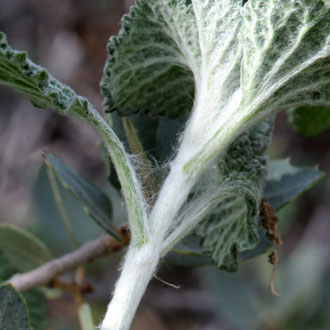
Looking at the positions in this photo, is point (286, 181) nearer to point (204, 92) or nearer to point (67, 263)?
point (204, 92)

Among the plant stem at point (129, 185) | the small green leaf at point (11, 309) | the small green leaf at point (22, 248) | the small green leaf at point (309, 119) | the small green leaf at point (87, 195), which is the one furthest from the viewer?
the small green leaf at point (22, 248)

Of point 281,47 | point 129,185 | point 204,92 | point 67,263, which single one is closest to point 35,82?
point 129,185

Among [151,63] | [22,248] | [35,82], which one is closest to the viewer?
[35,82]

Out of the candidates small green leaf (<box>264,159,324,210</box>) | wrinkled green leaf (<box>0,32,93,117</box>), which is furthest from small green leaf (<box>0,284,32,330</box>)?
small green leaf (<box>264,159,324,210</box>)

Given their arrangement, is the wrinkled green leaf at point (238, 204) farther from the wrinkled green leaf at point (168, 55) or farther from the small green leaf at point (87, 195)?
the small green leaf at point (87, 195)

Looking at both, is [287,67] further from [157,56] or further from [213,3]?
[157,56]

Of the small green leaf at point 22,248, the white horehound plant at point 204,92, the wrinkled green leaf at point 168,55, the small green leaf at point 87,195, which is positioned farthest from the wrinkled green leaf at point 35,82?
the small green leaf at point 22,248
